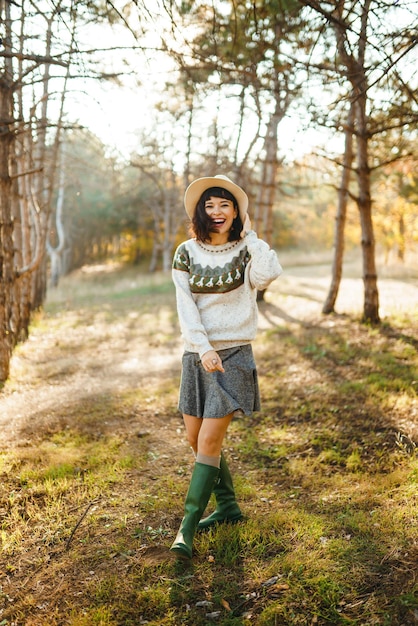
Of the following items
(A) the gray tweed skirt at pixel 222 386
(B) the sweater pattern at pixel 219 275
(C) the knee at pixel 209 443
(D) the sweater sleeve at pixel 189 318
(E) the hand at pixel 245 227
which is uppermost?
(E) the hand at pixel 245 227

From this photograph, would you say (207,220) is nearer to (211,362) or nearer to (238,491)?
(211,362)

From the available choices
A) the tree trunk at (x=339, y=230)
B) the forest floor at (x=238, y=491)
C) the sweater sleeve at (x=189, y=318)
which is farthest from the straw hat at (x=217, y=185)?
the tree trunk at (x=339, y=230)

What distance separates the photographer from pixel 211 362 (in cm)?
274

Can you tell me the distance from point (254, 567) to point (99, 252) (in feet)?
134

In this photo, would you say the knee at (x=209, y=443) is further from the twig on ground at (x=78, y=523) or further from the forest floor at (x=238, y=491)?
the twig on ground at (x=78, y=523)

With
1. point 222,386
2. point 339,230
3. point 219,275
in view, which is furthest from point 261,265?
point 339,230

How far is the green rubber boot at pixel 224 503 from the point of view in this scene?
3.16m

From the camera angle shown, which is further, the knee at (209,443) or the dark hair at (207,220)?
the dark hair at (207,220)

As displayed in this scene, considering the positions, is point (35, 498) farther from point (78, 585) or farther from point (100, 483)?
point (78, 585)

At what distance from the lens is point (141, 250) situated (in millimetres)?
38312

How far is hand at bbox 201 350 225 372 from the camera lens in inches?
107

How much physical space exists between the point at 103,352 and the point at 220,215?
233 inches

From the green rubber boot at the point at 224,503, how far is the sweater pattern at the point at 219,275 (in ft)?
3.62

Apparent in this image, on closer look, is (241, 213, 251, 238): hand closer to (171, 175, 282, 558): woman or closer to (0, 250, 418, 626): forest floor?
(171, 175, 282, 558): woman
